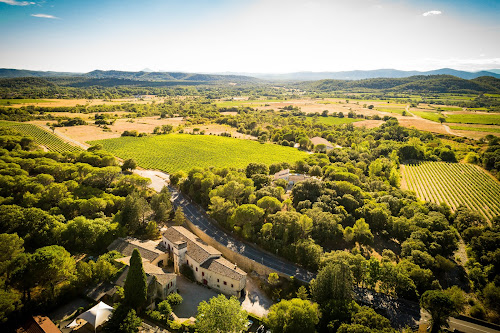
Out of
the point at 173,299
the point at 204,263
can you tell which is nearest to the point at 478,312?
the point at 204,263

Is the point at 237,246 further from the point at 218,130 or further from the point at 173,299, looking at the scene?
the point at 218,130

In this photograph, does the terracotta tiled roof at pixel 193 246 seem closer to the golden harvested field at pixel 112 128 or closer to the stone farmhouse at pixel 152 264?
the stone farmhouse at pixel 152 264

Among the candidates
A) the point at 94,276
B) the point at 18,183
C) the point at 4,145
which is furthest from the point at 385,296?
the point at 4,145

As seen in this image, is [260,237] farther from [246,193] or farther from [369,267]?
[369,267]

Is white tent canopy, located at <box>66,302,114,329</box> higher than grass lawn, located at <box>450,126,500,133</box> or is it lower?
lower

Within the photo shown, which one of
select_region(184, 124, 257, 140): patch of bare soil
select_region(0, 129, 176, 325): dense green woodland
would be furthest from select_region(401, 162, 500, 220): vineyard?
select_region(184, 124, 257, 140): patch of bare soil

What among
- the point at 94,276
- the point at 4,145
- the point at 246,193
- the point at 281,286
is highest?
the point at 4,145

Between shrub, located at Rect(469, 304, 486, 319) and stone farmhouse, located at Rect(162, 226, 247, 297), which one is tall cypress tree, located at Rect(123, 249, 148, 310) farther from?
shrub, located at Rect(469, 304, 486, 319)

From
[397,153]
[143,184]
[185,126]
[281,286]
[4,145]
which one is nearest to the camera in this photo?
[281,286]
